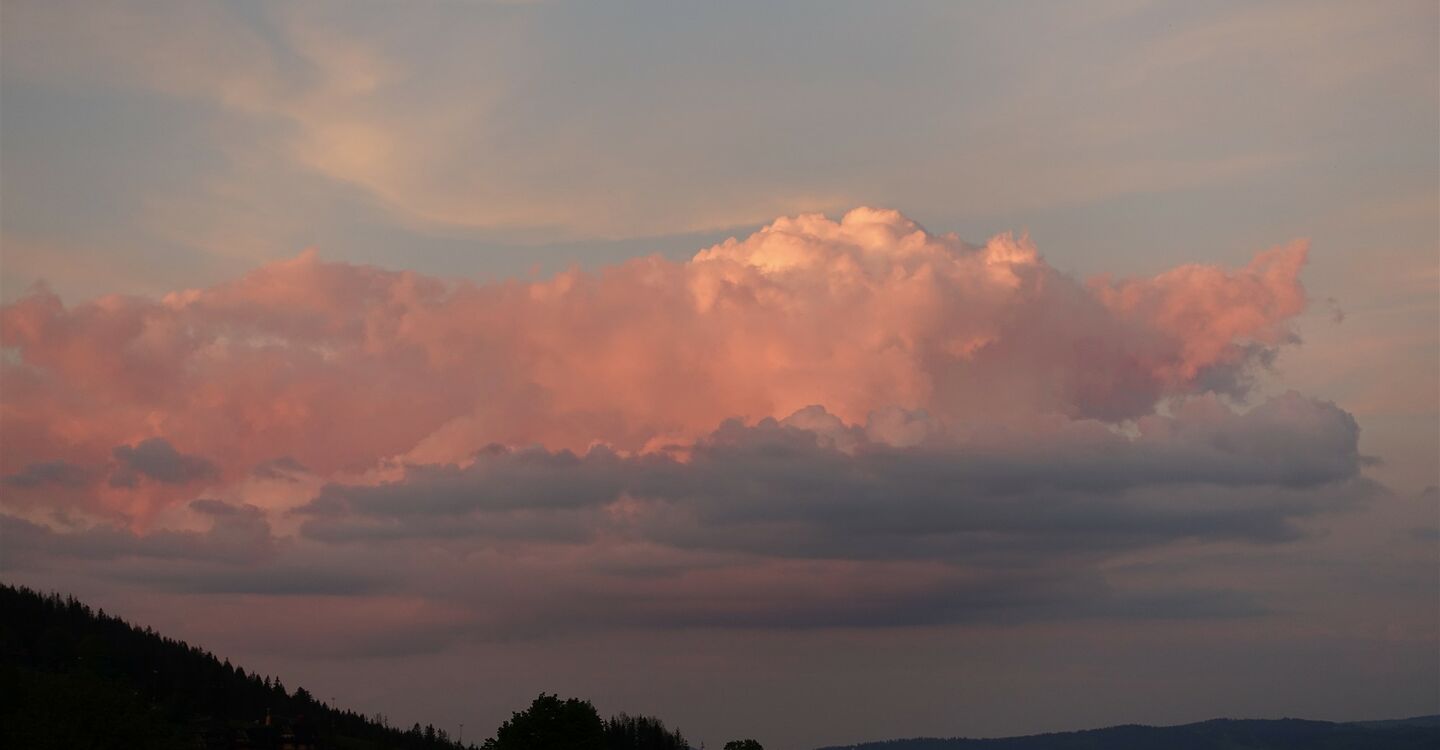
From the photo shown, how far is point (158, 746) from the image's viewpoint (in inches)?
7087

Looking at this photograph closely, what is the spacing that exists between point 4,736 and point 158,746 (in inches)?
800

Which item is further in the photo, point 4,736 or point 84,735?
point 4,736

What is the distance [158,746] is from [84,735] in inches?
463

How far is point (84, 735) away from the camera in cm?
16988

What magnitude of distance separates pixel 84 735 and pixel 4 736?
20.6 m

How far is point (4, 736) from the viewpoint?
601 ft
